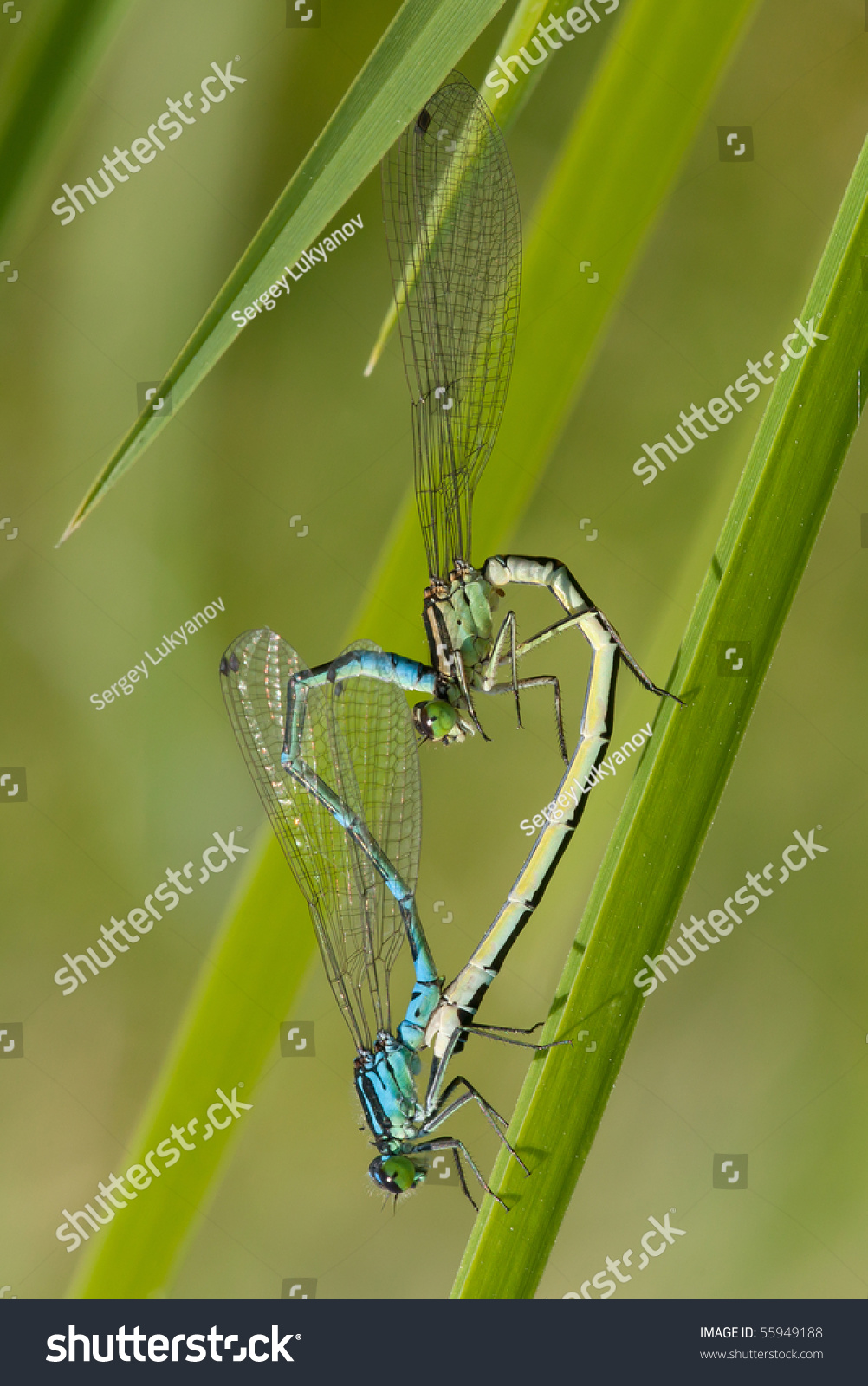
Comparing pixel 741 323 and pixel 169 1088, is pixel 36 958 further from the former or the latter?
pixel 741 323

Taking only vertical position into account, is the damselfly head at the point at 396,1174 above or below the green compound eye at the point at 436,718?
below

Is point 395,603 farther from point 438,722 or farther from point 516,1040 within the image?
point 516,1040

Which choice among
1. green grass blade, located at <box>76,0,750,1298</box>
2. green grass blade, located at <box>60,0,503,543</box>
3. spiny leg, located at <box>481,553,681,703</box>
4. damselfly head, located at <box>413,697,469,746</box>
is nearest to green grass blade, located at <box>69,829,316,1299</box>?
green grass blade, located at <box>76,0,750,1298</box>

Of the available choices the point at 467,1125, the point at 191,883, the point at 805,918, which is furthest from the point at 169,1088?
the point at 805,918

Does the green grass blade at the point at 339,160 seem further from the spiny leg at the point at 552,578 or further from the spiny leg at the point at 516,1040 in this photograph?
the spiny leg at the point at 516,1040

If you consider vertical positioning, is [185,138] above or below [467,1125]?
above

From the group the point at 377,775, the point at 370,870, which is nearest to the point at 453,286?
the point at 377,775

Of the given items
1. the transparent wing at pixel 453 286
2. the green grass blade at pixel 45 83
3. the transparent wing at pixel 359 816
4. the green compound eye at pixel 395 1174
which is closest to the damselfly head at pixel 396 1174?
the green compound eye at pixel 395 1174
